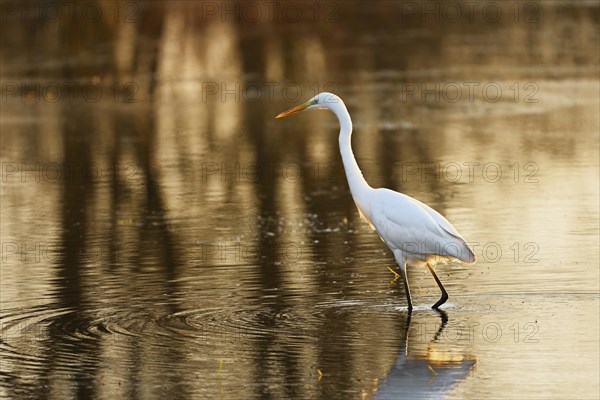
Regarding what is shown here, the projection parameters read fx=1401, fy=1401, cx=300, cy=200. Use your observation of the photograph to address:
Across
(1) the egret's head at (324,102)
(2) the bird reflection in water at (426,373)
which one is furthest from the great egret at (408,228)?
(2) the bird reflection in water at (426,373)

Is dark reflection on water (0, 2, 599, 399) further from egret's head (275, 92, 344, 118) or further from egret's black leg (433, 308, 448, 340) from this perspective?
egret's head (275, 92, 344, 118)

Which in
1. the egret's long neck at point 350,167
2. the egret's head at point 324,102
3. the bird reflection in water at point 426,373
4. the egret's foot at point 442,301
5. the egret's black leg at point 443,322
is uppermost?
the egret's head at point 324,102

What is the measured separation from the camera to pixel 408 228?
32.2 ft

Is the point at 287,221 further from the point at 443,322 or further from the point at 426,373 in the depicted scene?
the point at 426,373

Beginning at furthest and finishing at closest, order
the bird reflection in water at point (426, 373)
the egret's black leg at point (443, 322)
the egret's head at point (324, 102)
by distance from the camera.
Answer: the egret's head at point (324, 102), the egret's black leg at point (443, 322), the bird reflection in water at point (426, 373)

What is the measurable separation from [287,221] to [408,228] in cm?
345

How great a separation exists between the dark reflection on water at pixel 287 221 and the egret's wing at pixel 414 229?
0.40 meters

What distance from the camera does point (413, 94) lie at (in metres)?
22.4

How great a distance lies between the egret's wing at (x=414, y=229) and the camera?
966 cm

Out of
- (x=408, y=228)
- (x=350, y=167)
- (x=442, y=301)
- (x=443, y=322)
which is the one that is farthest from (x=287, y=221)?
(x=443, y=322)

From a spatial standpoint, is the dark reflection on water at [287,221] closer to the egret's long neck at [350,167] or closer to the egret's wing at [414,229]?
the egret's wing at [414,229]

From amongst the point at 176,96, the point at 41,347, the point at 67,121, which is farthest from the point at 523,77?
the point at 41,347

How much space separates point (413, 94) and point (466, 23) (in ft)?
41.4

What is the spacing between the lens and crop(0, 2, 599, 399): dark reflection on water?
810 centimetres
